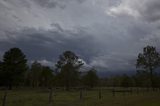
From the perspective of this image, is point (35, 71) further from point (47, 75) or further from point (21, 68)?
point (21, 68)

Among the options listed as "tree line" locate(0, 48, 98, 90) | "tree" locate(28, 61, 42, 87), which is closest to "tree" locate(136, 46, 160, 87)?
"tree line" locate(0, 48, 98, 90)

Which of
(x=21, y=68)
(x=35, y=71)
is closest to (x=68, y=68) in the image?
(x=21, y=68)

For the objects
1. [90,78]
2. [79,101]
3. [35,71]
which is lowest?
[79,101]

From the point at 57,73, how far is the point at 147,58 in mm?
27538

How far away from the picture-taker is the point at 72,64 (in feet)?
233

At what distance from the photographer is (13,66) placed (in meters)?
67.2

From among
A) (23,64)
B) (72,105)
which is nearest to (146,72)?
(23,64)

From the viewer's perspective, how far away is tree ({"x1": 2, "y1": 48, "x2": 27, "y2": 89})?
6644 centimetres

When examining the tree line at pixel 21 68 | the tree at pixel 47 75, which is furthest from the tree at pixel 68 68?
the tree at pixel 47 75

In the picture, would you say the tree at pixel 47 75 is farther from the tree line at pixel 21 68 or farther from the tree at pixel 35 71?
the tree line at pixel 21 68

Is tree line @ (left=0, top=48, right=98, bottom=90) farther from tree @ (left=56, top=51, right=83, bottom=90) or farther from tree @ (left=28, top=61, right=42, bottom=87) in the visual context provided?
tree @ (left=28, top=61, right=42, bottom=87)

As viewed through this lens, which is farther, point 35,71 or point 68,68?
point 35,71

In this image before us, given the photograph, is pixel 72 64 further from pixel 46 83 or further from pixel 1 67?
pixel 46 83

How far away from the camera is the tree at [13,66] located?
66.4 meters
